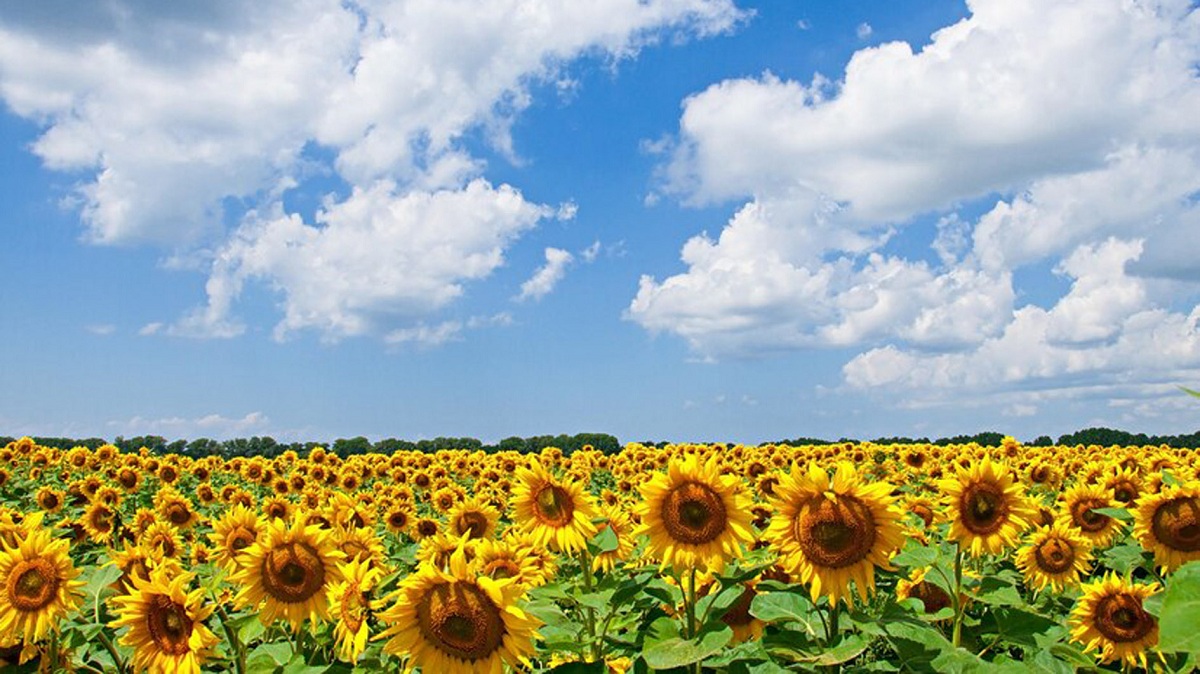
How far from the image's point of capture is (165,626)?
5117 millimetres

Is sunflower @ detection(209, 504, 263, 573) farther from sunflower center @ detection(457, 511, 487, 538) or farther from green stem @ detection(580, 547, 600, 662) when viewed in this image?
sunflower center @ detection(457, 511, 487, 538)

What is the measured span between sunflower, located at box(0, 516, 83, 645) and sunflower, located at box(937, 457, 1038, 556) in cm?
551

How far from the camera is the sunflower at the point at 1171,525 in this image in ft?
23.4

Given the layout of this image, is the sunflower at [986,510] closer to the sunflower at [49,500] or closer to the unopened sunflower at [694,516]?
the unopened sunflower at [694,516]

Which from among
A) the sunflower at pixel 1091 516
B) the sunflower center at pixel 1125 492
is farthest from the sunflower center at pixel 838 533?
the sunflower center at pixel 1125 492

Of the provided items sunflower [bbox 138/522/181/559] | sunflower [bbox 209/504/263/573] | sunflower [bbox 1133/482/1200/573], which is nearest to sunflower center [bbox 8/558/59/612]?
sunflower [bbox 209/504/263/573]

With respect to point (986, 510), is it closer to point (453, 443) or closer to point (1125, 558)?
point (1125, 558)

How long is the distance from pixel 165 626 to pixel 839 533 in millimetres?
3701

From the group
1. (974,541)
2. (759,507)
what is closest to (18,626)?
(759,507)

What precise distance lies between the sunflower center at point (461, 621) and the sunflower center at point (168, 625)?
1.70m

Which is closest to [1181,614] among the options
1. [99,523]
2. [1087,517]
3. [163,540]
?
[1087,517]

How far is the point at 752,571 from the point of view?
16.3ft

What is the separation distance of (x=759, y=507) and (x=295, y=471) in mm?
14035

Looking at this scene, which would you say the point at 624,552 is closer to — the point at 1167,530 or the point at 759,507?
the point at 759,507
